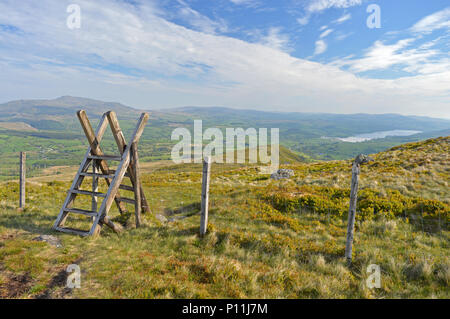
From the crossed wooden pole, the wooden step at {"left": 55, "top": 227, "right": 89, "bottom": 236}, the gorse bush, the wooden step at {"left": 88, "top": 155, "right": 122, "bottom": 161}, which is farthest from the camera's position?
the gorse bush

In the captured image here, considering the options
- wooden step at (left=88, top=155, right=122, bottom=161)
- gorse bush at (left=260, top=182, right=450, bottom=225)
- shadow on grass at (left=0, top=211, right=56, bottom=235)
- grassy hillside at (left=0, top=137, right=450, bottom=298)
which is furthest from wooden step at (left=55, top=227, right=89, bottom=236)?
gorse bush at (left=260, top=182, right=450, bottom=225)

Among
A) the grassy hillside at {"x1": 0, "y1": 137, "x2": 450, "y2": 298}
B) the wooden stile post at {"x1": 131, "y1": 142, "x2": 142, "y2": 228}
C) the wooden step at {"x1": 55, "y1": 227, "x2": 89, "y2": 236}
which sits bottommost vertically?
the grassy hillside at {"x1": 0, "y1": 137, "x2": 450, "y2": 298}

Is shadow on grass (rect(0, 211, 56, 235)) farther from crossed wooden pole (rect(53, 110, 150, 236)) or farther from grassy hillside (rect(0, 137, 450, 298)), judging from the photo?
crossed wooden pole (rect(53, 110, 150, 236))

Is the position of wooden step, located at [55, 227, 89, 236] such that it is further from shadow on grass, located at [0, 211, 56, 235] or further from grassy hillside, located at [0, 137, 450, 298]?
shadow on grass, located at [0, 211, 56, 235]

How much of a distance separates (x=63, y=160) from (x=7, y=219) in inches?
9116

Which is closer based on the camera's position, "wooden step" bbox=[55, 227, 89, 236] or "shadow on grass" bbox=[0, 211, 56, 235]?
"wooden step" bbox=[55, 227, 89, 236]

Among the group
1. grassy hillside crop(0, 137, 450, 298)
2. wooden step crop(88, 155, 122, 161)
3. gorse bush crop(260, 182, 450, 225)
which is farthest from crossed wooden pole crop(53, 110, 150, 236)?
gorse bush crop(260, 182, 450, 225)

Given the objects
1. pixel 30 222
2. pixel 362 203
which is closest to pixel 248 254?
pixel 362 203

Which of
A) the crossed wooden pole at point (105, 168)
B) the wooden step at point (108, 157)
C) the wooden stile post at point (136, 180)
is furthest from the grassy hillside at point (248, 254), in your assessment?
the wooden step at point (108, 157)

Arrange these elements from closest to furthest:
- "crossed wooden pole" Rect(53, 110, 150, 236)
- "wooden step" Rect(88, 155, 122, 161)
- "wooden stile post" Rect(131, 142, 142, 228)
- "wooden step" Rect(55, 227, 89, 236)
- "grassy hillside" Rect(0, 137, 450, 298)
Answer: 1. "grassy hillside" Rect(0, 137, 450, 298)
2. "wooden step" Rect(55, 227, 89, 236)
3. "crossed wooden pole" Rect(53, 110, 150, 236)
4. "wooden step" Rect(88, 155, 122, 161)
5. "wooden stile post" Rect(131, 142, 142, 228)

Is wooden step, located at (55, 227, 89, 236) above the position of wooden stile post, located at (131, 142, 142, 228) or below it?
below

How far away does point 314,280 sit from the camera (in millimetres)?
5574

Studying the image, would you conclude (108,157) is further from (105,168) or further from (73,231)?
(73,231)
